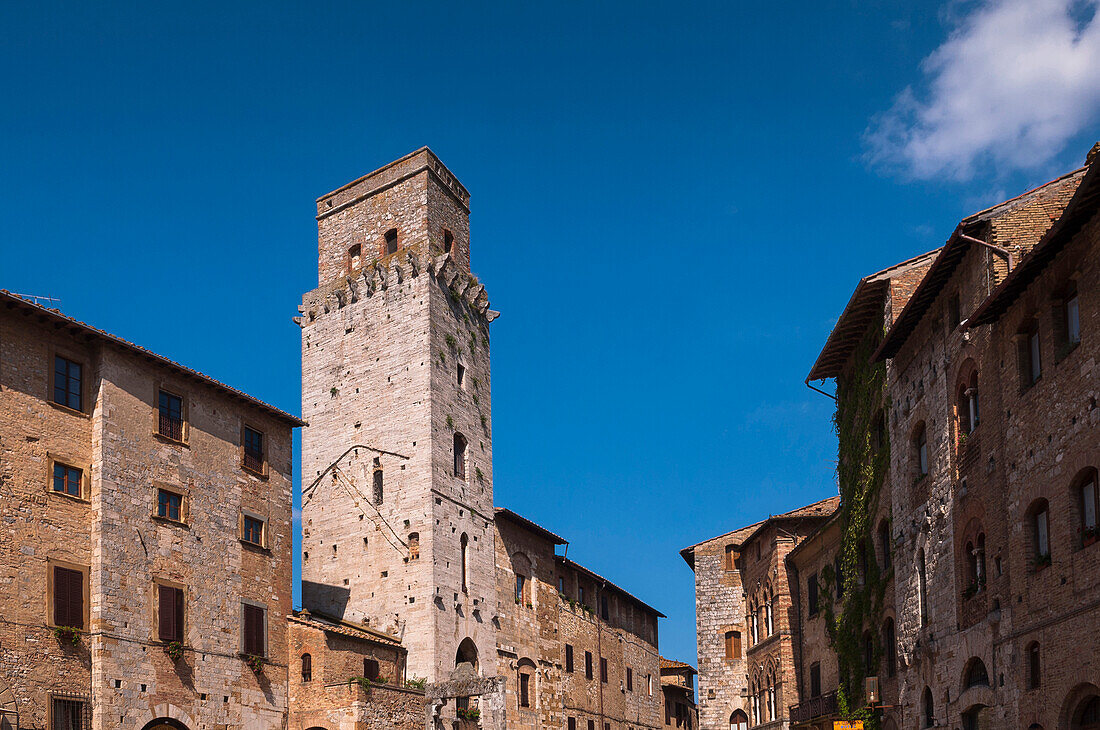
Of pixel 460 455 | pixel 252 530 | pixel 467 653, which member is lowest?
pixel 467 653

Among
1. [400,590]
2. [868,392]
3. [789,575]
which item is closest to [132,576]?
[400,590]

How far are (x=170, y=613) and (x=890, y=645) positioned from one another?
19.5 metres

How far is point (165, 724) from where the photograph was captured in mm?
27312

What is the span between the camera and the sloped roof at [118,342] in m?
25.2

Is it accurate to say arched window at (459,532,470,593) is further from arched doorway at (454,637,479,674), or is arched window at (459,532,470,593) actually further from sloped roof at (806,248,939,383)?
sloped roof at (806,248,939,383)

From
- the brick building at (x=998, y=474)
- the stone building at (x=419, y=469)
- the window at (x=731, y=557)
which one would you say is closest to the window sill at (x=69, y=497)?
the stone building at (x=419, y=469)

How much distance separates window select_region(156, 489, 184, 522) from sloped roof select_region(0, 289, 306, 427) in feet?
10.8

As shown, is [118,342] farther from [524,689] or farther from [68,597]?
[524,689]

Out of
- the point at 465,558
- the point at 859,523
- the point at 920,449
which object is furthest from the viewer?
the point at 465,558

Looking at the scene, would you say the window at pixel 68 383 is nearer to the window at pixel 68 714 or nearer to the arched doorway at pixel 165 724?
the window at pixel 68 714

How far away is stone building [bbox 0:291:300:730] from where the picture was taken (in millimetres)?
24734

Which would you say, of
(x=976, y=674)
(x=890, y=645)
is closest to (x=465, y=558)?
(x=890, y=645)

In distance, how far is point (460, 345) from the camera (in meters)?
44.8

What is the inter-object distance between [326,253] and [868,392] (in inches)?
972
